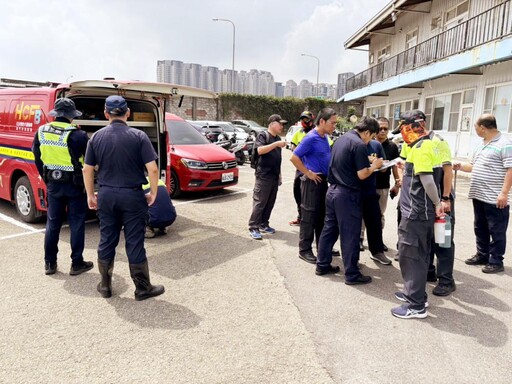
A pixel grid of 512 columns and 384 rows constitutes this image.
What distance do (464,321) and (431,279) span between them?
1.00 m

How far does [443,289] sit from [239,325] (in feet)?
7.18

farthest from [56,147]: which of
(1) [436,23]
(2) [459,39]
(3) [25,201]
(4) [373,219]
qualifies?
(1) [436,23]

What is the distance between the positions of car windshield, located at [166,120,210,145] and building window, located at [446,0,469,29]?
12732mm

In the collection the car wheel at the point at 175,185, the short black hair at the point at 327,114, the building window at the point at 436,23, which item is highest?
the building window at the point at 436,23

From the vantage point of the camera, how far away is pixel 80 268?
441 cm

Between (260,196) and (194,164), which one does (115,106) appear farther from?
(194,164)

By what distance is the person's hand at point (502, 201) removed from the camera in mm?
4590

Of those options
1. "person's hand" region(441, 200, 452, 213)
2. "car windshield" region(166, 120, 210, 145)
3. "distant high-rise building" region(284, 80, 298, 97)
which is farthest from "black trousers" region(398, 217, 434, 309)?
"distant high-rise building" region(284, 80, 298, 97)

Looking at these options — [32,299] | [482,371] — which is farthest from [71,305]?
[482,371]

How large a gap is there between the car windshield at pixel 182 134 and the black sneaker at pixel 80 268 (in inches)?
191

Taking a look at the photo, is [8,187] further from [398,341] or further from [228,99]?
[228,99]

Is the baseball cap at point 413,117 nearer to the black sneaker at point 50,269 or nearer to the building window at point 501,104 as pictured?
the black sneaker at point 50,269

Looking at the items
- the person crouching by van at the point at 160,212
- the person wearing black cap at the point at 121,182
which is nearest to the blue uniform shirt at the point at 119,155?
the person wearing black cap at the point at 121,182

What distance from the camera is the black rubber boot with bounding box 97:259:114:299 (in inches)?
148
